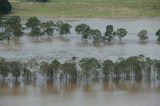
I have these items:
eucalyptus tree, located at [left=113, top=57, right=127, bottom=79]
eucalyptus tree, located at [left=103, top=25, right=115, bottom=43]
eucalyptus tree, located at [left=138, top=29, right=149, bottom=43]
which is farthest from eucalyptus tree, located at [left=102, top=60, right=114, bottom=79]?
eucalyptus tree, located at [left=138, top=29, right=149, bottom=43]

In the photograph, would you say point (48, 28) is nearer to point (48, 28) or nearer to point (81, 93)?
point (48, 28)

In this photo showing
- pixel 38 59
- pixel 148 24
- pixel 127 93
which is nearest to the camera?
pixel 127 93

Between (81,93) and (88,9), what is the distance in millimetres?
24969

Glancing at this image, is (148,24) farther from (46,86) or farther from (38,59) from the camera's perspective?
(46,86)

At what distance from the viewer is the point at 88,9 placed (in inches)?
1884

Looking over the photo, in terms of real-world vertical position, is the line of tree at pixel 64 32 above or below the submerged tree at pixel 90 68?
above

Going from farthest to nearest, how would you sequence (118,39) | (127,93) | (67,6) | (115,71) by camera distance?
(67,6) → (118,39) → (115,71) → (127,93)

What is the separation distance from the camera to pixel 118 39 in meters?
35.4

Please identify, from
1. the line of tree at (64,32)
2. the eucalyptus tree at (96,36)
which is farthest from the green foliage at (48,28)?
the eucalyptus tree at (96,36)

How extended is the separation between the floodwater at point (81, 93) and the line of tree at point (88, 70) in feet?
1.60

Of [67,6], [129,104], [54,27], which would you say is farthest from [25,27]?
[129,104]

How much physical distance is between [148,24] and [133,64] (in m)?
17.3

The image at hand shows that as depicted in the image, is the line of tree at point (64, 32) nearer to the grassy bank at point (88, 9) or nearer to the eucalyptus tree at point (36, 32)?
the eucalyptus tree at point (36, 32)

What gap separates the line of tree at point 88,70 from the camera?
24672 millimetres
